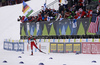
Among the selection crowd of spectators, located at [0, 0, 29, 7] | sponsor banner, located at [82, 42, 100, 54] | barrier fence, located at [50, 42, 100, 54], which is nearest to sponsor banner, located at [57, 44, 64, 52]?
barrier fence, located at [50, 42, 100, 54]

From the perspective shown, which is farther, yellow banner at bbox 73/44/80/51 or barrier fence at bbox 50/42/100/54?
yellow banner at bbox 73/44/80/51

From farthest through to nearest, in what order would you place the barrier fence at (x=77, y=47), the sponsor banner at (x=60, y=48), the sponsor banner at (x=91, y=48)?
the sponsor banner at (x=60, y=48) → the barrier fence at (x=77, y=47) → the sponsor banner at (x=91, y=48)

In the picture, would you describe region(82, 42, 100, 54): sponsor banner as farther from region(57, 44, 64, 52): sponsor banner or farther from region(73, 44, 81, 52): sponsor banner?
region(57, 44, 64, 52): sponsor banner

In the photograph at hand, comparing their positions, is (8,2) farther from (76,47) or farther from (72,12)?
(76,47)

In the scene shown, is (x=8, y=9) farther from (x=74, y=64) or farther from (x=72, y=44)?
(x=74, y=64)

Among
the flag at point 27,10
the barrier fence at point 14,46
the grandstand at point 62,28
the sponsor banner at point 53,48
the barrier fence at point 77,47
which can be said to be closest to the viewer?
the barrier fence at point 77,47

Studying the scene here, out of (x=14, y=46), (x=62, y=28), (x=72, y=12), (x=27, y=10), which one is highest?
(x=27, y=10)

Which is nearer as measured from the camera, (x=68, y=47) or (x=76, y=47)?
(x=76, y=47)

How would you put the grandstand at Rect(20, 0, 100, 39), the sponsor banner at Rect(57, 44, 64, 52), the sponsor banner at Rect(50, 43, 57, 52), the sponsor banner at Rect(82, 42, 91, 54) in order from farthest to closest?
the sponsor banner at Rect(50, 43, 57, 52), the sponsor banner at Rect(57, 44, 64, 52), the grandstand at Rect(20, 0, 100, 39), the sponsor banner at Rect(82, 42, 91, 54)

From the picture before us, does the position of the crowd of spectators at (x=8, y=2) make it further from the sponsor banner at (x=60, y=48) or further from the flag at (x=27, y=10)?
the sponsor banner at (x=60, y=48)

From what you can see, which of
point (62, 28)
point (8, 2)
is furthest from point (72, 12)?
point (8, 2)

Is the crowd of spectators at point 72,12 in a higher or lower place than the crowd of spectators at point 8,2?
lower

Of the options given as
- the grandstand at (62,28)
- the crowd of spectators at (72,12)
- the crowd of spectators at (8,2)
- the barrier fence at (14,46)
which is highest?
the crowd of spectators at (8,2)

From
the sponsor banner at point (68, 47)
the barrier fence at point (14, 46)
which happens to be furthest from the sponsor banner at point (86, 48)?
the barrier fence at point (14, 46)
